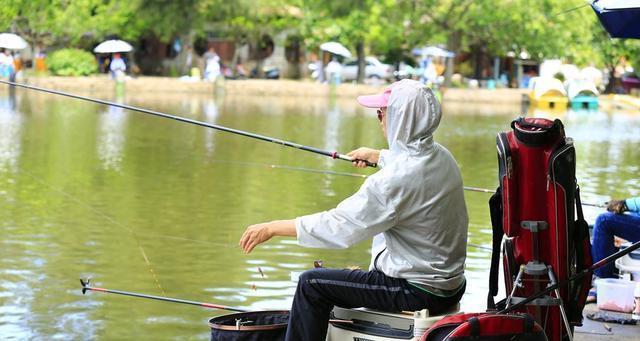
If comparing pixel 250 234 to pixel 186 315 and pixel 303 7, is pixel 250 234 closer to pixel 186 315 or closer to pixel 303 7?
pixel 186 315

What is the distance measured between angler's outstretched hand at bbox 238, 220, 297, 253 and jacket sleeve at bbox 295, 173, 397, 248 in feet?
0.12

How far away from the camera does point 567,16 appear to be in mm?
45031

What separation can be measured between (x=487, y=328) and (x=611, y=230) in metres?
2.56

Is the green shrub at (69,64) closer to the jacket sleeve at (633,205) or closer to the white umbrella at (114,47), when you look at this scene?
the white umbrella at (114,47)

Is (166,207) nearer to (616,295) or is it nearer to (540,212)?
(616,295)

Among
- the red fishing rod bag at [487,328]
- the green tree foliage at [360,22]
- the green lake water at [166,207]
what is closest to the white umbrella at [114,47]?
the green tree foliage at [360,22]

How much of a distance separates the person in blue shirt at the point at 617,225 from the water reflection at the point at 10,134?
9326mm

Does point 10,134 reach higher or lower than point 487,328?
lower

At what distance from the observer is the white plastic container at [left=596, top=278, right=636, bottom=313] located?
6520 millimetres

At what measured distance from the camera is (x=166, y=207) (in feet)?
39.2

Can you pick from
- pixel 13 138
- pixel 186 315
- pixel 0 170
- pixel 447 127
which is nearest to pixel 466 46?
pixel 447 127

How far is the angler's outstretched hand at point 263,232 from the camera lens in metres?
4.59

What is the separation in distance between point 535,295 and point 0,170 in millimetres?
10775

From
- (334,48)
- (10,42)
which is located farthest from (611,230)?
(334,48)
